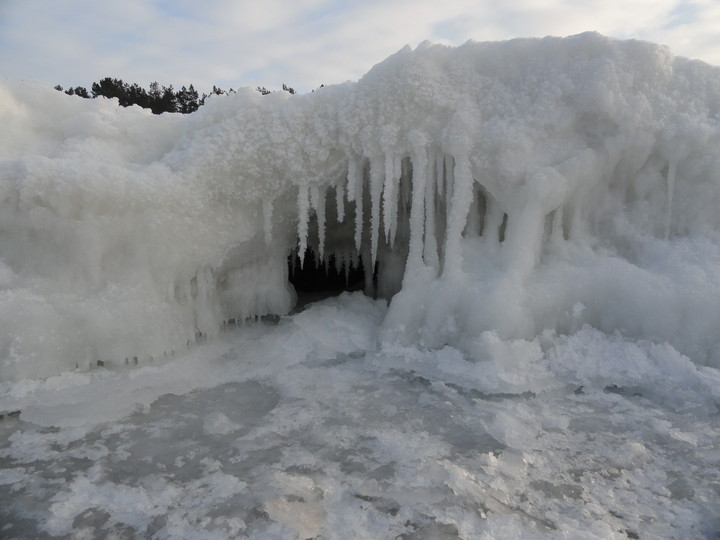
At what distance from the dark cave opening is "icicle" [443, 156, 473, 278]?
7.10 feet

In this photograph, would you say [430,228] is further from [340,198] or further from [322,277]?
[322,277]

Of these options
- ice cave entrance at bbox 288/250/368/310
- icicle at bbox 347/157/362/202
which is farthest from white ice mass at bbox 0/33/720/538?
ice cave entrance at bbox 288/250/368/310

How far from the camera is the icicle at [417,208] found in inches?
189

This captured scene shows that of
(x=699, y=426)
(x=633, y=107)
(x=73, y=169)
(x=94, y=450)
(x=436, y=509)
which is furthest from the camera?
(x=633, y=107)

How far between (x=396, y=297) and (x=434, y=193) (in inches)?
46.4

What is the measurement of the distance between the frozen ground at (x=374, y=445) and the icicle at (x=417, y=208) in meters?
0.92

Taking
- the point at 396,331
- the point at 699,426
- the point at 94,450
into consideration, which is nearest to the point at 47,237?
the point at 94,450

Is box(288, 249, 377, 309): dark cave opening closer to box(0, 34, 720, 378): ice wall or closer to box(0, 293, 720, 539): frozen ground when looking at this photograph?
box(0, 34, 720, 378): ice wall

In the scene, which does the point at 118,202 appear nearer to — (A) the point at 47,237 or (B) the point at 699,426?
(A) the point at 47,237

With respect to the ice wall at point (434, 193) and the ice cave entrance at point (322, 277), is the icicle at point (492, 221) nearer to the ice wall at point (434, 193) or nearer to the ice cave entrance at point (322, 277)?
the ice wall at point (434, 193)

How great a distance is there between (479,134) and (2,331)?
4239mm

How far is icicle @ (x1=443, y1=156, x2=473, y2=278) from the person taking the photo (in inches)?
186

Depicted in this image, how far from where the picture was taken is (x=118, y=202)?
4316 mm

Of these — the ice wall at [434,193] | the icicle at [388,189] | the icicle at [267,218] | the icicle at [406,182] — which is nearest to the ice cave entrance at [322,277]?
the icicle at [406,182]
